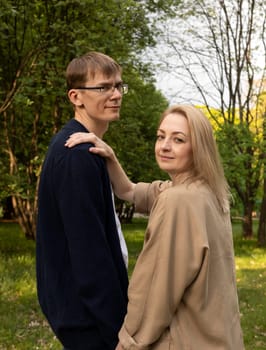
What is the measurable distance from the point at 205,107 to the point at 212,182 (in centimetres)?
2223

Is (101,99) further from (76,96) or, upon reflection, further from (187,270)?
(187,270)

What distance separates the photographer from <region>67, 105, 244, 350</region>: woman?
7.57 ft

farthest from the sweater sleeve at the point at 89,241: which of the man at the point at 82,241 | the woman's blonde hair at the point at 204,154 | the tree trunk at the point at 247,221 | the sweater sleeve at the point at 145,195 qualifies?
the tree trunk at the point at 247,221

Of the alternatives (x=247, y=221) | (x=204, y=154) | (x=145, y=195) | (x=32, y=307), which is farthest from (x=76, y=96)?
(x=247, y=221)

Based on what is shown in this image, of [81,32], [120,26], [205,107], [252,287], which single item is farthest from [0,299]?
[205,107]

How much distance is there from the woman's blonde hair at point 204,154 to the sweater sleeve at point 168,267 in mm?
179

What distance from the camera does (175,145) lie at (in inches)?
98.7

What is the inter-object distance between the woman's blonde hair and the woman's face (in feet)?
0.09

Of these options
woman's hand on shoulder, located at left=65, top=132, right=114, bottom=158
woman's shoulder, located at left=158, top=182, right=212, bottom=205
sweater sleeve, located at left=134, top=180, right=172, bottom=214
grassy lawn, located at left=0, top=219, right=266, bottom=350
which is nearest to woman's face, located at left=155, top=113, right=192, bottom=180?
woman's shoulder, located at left=158, top=182, right=212, bottom=205

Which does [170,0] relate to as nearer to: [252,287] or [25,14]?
[25,14]

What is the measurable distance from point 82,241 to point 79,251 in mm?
44

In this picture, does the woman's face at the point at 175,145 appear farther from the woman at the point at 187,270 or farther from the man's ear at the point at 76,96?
the man's ear at the point at 76,96

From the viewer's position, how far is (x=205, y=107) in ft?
79.8

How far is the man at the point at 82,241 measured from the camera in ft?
7.64
